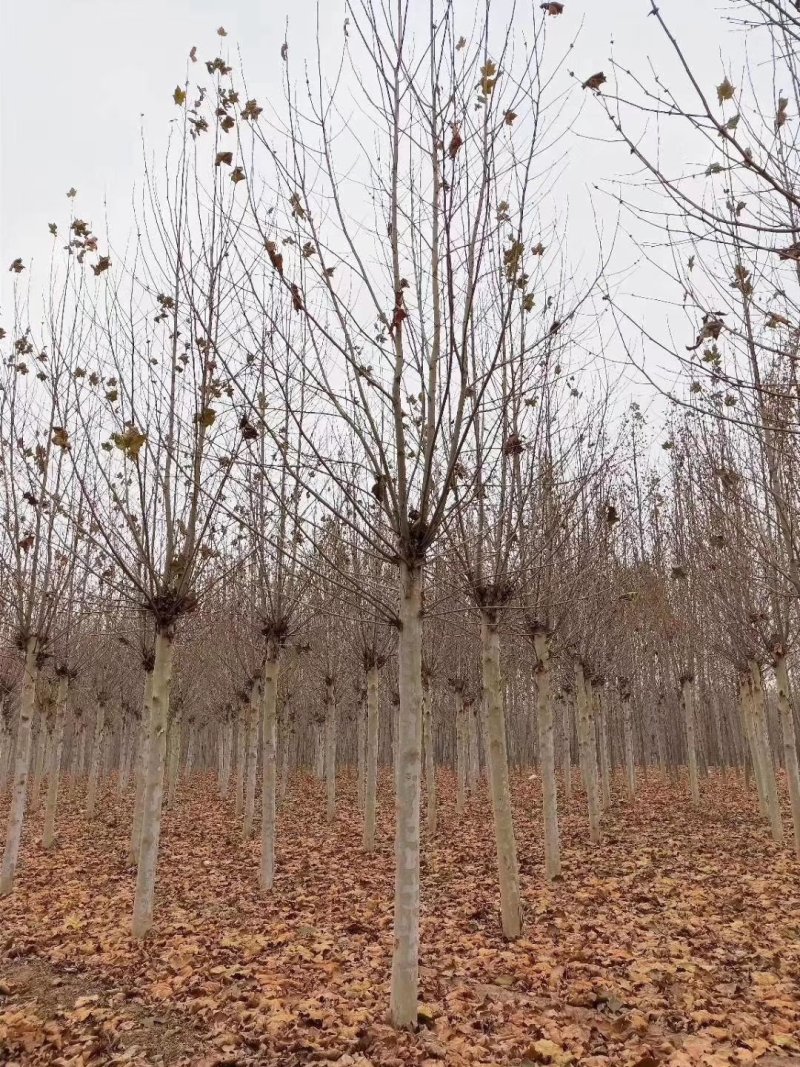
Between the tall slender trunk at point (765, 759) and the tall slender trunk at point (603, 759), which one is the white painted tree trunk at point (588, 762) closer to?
the tall slender trunk at point (603, 759)

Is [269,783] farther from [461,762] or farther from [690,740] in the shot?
[690,740]

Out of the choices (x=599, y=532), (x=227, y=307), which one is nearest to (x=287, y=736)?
(x=599, y=532)

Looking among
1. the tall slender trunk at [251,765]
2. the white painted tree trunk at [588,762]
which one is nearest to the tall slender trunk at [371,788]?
the tall slender trunk at [251,765]

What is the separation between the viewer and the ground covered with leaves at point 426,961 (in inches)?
157

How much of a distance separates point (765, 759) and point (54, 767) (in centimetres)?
1264

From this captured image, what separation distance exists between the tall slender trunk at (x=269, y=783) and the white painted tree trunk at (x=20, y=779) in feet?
9.52

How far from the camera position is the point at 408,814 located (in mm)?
4129

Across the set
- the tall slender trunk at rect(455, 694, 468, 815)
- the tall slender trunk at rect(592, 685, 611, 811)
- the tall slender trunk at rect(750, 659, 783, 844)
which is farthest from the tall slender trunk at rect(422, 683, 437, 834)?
the tall slender trunk at rect(750, 659, 783, 844)

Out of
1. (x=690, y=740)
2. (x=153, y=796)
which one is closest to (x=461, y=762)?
(x=690, y=740)

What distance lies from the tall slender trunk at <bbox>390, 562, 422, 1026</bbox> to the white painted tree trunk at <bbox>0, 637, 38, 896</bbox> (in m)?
6.16

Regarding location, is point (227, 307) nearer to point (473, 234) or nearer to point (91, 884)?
point (473, 234)

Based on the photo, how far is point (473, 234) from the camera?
4191 millimetres

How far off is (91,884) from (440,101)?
9.55 metres

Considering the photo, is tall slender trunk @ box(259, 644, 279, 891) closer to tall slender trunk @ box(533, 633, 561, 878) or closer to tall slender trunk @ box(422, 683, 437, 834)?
tall slender trunk @ box(422, 683, 437, 834)
